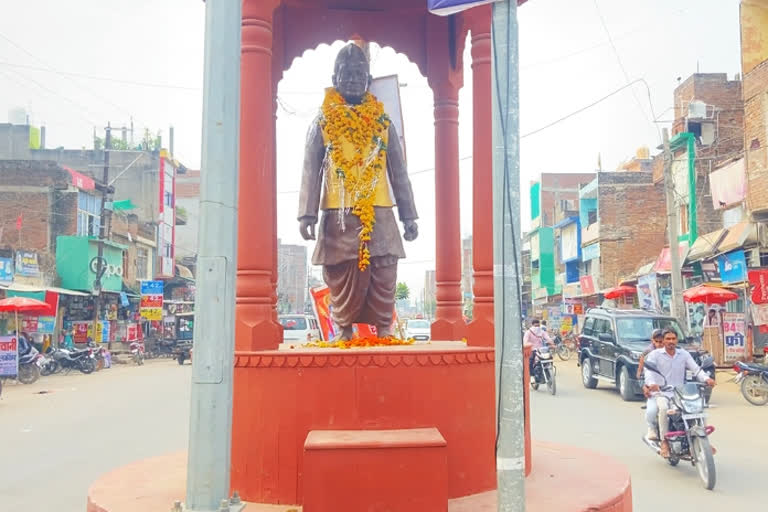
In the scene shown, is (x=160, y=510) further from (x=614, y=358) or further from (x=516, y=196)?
(x=614, y=358)

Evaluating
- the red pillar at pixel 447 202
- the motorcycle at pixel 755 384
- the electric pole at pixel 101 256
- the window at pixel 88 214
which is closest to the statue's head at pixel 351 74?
the red pillar at pixel 447 202

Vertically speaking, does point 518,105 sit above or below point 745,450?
above

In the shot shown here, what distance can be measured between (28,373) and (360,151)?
16.5 metres

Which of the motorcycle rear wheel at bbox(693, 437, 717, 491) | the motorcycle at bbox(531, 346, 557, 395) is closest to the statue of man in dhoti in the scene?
the motorcycle rear wheel at bbox(693, 437, 717, 491)

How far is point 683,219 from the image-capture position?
25453mm

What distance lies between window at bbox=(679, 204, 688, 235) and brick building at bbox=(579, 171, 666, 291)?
6465 mm

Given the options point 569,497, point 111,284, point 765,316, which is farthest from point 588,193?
point 569,497

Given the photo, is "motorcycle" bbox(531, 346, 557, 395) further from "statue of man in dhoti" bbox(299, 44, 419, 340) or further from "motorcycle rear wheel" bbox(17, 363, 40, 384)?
"motorcycle rear wheel" bbox(17, 363, 40, 384)

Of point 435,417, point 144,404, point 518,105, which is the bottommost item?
point 144,404

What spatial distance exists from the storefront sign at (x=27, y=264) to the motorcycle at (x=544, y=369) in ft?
56.7

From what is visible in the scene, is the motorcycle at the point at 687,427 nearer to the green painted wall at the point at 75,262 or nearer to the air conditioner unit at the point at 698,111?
the air conditioner unit at the point at 698,111

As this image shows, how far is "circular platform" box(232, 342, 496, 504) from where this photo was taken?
4.27 m

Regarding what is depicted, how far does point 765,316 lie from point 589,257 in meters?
19.1

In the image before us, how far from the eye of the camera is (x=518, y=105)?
3.00 meters
